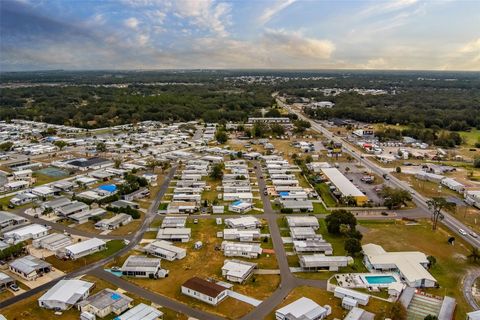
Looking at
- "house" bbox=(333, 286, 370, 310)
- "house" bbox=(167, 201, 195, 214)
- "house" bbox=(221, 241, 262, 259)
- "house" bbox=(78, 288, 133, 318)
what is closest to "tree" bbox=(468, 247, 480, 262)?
"house" bbox=(333, 286, 370, 310)

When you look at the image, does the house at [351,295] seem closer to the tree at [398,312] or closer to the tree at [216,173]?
the tree at [398,312]

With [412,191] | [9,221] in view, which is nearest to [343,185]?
[412,191]

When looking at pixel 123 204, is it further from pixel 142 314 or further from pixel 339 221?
pixel 339 221

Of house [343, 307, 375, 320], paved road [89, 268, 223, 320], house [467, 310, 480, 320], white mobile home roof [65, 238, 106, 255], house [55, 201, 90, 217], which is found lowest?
paved road [89, 268, 223, 320]

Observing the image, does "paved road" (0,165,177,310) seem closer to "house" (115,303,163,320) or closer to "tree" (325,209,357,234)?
"house" (115,303,163,320)

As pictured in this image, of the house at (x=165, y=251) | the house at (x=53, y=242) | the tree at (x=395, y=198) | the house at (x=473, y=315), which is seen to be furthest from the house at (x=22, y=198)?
the house at (x=473, y=315)

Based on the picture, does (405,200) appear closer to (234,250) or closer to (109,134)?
(234,250)

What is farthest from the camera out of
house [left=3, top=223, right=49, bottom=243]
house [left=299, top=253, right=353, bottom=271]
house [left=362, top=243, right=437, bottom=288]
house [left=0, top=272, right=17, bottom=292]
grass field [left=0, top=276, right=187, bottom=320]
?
house [left=3, top=223, right=49, bottom=243]
